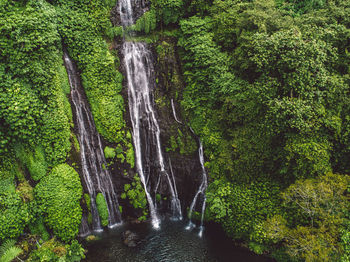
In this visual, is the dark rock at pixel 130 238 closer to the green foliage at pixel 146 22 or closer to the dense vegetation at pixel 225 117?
the dense vegetation at pixel 225 117

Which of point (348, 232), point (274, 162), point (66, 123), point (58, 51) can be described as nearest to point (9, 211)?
point (66, 123)

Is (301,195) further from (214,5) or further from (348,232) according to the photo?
(214,5)

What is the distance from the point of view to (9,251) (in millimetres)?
9789

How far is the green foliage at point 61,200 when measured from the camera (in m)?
11.8

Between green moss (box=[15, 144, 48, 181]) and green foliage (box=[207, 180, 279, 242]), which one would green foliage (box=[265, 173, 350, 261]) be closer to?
green foliage (box=[207, 180, 279, 242])

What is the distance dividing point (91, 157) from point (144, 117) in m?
4.34

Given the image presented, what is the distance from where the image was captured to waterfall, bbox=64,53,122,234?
44.9 ft

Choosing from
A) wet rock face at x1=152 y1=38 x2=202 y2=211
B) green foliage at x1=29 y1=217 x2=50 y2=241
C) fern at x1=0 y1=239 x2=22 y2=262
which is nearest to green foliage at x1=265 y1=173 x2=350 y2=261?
wet rock face at x1=152 y1=38 x2=202 y2=211

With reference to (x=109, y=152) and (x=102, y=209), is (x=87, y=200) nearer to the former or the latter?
(x=102, y=209)

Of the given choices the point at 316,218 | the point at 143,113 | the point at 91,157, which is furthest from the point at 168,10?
the point at 316,218

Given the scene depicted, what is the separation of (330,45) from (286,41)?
238 centimetres

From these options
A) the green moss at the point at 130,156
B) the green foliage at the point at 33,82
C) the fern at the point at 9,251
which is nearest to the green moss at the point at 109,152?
the green moss at the point at 130,156

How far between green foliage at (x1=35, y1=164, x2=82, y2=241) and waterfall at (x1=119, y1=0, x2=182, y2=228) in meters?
4.15

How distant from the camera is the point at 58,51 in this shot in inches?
518
